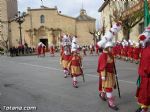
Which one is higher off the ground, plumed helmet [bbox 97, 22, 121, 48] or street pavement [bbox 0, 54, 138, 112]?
plumed helmet [bbox 97, 22, 121, 48]

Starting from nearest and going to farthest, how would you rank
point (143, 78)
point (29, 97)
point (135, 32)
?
1. point (143, 78)
2. point (29, 97)
3. point (135, 32)

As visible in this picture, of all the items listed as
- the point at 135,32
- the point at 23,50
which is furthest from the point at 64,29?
the point at 135,32

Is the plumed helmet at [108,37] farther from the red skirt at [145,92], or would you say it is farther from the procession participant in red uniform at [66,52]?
the procession participant in red uniform at [66,52]

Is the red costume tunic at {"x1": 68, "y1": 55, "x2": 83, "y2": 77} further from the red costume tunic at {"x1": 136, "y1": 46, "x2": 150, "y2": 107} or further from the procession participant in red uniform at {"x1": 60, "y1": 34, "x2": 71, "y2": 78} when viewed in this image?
the red costume tunic at {"x1": 136, "y1": 46, "x2": 150, "y2": 107}

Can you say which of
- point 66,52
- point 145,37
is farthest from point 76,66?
point 145,37

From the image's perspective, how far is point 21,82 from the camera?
16.2 meters

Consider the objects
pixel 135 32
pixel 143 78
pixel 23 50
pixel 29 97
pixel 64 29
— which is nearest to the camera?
pixel 143 78

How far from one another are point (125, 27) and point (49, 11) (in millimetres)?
43741

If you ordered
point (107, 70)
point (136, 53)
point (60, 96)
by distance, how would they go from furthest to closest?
point (136, 53) < point (60, 96) < point (107, 70)

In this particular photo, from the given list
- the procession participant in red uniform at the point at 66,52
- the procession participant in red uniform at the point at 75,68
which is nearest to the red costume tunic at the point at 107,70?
the procession participant in red uniform at the point at 75,68

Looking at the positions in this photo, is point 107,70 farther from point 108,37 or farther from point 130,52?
point 130,52

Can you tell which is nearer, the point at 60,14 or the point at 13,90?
the point at 13,90

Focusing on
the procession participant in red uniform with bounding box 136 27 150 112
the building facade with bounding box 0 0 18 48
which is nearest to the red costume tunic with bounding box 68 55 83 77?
the procession participant in red uniform with bounding box 136 27 150 112

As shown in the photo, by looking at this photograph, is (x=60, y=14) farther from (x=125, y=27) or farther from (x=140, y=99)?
(x=140, y=99)
